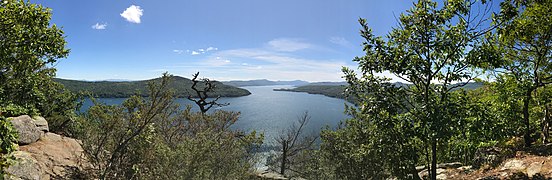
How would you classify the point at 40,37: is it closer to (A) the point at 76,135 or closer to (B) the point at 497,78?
(A) the point at 76,135

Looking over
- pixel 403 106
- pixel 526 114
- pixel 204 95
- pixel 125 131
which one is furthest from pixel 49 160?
pixel 526 114

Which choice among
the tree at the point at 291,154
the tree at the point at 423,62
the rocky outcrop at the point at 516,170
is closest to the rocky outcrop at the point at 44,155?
the tree at the point at 423,62

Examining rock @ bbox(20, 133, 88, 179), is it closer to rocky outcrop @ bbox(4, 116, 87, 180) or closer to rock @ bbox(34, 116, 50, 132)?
rocky outcrop @ bbox(4, 116, 87, 180)

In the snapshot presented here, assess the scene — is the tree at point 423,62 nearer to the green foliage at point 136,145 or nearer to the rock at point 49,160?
the green foliage at point 136,145

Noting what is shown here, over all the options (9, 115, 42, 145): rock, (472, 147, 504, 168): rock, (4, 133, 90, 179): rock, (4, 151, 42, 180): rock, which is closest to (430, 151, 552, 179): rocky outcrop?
(472, 147, 504, 168): rock

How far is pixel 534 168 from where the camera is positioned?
7488 millimetres

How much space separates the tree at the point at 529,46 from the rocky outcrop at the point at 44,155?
1398cm

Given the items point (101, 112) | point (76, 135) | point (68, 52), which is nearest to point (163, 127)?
point (76, 135)

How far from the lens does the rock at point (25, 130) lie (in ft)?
38.9

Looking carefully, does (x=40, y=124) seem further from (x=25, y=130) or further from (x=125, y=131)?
(x=125, y=131)

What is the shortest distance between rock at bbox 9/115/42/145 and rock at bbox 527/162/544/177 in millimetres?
17882

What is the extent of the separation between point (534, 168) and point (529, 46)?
4898 mm

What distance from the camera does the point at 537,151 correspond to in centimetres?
898

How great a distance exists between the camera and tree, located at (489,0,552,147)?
7501 mm
